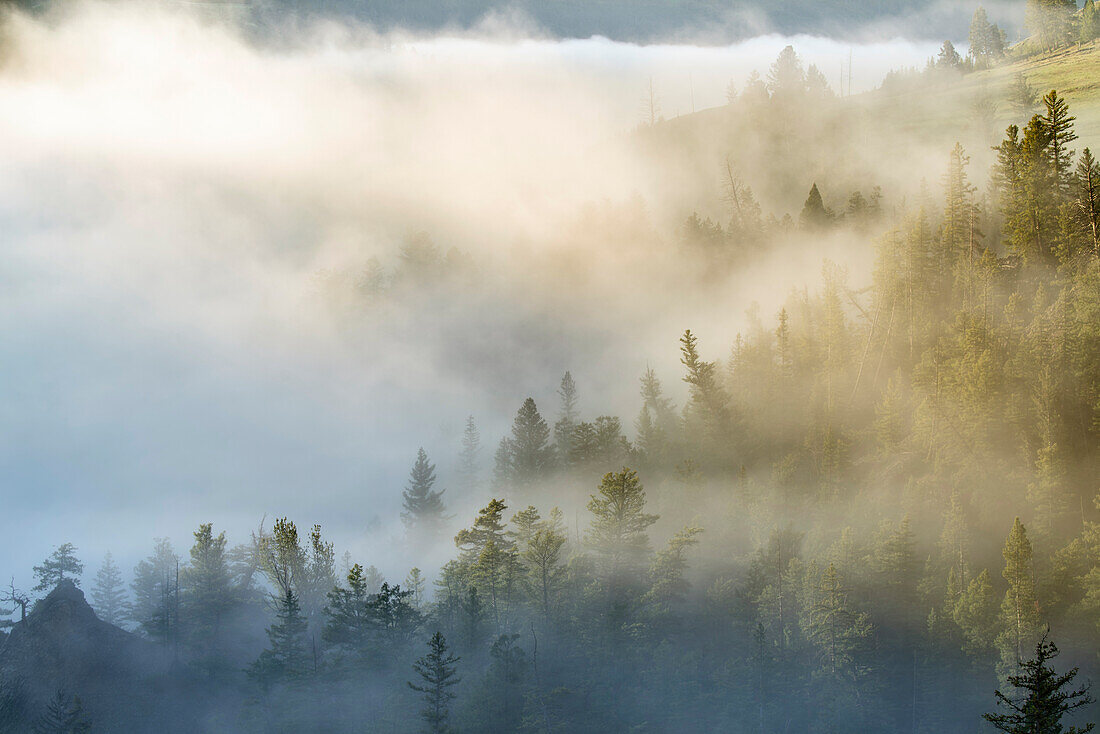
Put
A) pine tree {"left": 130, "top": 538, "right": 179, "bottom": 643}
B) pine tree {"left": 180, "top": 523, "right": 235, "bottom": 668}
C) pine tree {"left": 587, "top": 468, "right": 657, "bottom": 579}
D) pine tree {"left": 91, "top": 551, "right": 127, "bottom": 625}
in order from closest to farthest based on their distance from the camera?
pine tree {"left": 587, "top": 468, "right": 657, "bottom": 579} → pine tree {"left": 180, "top": 523, "right": 235, "bottom": 668} → pine tree {"left": 130, "top": 538, "right": 179, "bottom": 643} → pine tree {"left": 91, "top": 551, "right": 127, "bottom": 625}

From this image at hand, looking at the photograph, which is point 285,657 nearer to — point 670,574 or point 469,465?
point 670,574

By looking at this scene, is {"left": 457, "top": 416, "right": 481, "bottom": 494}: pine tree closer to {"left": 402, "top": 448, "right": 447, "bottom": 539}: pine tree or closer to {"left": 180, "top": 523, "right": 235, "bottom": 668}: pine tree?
{"left": 402, "top": 448, "right": 447, "bottom": 539}: pine tree

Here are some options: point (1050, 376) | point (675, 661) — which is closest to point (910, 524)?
point (1050, 376)

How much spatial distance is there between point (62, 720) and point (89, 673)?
12828 mm

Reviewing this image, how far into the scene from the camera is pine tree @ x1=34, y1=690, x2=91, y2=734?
236ft

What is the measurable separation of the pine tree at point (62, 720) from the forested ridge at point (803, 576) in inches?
21.2

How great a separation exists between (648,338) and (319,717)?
113 metres

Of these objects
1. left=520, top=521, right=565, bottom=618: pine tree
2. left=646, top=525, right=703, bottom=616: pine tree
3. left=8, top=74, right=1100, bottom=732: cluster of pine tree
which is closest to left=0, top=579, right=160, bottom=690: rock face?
left=8, top=74, right=1100, bottom=732: cluster of pine tree

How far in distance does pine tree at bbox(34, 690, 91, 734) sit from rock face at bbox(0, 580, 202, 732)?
3.17 metres

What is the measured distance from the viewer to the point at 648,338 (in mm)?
174500

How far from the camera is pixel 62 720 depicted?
76.2 metres

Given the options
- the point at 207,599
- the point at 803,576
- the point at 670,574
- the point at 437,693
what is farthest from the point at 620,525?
the point at 207,599

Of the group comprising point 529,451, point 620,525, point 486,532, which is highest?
point 529,451

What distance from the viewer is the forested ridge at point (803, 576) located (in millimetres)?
76312
